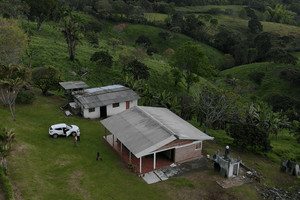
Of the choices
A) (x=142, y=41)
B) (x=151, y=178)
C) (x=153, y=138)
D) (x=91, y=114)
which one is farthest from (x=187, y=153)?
(x=142, y=41)

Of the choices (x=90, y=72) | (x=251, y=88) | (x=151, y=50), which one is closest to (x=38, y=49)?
(x=90, y=72)

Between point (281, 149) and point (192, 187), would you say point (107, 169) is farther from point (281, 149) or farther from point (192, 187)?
point (281, 149)

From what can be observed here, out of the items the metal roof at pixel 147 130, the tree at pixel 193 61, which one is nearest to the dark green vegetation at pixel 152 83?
the tree at pixel 193 61

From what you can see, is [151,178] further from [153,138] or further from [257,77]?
[257,77]

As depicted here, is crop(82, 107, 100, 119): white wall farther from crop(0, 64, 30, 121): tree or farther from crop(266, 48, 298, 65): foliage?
crop(266, 48, 298, 65): foliage

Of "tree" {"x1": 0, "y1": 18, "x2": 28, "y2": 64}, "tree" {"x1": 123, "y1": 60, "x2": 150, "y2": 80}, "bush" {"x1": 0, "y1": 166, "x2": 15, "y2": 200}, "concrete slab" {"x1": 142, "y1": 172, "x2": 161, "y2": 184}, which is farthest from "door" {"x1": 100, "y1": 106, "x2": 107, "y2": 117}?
"bush" {"x1": 0, "y1": 166, "x2": 15, "y2": 200}

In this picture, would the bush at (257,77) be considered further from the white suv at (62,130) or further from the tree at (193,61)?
the white suv at (62,130)
